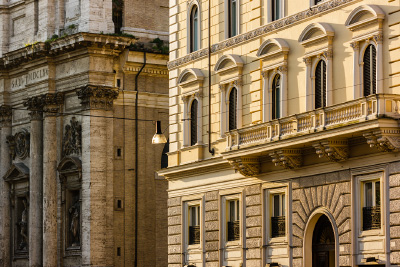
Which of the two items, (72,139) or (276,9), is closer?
(276,9)

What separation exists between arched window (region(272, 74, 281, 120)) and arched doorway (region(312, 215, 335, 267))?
13.7ft

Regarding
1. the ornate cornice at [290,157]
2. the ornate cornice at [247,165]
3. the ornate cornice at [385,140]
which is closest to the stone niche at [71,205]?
the ornate cornice at [247,165]

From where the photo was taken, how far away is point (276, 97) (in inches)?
1517

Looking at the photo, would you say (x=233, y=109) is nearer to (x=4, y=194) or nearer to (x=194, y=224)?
(x=194, y=224)

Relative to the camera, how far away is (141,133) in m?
57.7

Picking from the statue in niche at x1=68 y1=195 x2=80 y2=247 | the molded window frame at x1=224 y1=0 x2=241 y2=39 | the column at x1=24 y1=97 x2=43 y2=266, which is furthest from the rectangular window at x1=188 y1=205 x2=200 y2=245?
the column at x1=24 y1=97 x2=43 y2=266

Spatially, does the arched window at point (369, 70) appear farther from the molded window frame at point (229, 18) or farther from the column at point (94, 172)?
the column at point (94, 172)

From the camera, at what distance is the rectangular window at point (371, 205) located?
33.0 m

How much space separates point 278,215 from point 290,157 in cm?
261

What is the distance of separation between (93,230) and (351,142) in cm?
2398

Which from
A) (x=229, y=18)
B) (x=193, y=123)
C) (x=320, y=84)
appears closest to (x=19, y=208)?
(x=193, y=123)

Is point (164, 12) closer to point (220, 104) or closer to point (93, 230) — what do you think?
point (93, 230)

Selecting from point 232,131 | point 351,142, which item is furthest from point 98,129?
point 351,142

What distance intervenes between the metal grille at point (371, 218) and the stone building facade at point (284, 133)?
0.16 ft
